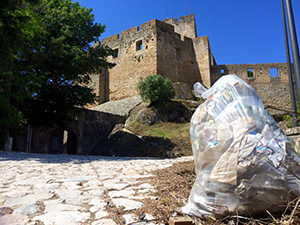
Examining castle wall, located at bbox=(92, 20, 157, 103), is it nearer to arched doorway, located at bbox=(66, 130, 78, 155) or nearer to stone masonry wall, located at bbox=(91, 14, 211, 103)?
stone masonry wall, located at bbox=(91, 14, 211, 103)

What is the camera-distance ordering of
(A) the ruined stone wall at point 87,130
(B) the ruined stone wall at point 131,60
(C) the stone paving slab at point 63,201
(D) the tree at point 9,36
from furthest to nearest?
(B) the ruined stone wall at point 131,60, (A) the ruined stone wall at point 87,130, (D) the tree at point 9,36, (C) the stone paving slab at point 63,201

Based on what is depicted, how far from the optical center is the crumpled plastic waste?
1.58 m

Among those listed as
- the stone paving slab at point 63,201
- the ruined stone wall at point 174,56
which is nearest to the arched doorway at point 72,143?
the ruined stone wall at point 174,56

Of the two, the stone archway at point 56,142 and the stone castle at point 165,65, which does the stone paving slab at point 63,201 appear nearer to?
the stone archway at point 56,142

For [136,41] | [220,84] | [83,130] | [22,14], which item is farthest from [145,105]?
[220,84]

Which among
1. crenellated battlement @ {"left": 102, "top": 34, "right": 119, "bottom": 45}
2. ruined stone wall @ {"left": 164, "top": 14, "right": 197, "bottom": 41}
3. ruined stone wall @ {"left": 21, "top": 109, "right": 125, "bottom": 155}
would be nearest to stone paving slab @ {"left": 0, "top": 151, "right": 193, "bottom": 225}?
ruined stone wall @ {"left": 21, "top": 109, "right": 125, "bottom": 155}

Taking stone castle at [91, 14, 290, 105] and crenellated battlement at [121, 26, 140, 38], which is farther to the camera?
crenellated battlement at [121, 26, 140, 38]

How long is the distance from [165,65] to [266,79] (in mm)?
11702

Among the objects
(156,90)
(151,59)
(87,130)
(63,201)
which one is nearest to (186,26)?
(151,59)

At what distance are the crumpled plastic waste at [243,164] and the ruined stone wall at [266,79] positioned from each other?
22.8 metres

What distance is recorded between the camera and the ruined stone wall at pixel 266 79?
945 inches

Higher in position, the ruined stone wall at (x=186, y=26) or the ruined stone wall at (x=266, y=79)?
the ruined stone wall at (x=186, y=26)

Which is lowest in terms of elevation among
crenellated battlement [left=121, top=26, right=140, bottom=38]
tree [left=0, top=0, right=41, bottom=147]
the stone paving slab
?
the stone paving slab

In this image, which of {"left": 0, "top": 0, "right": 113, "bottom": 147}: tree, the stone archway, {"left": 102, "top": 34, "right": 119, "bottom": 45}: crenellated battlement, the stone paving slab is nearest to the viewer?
the stone paving slab
